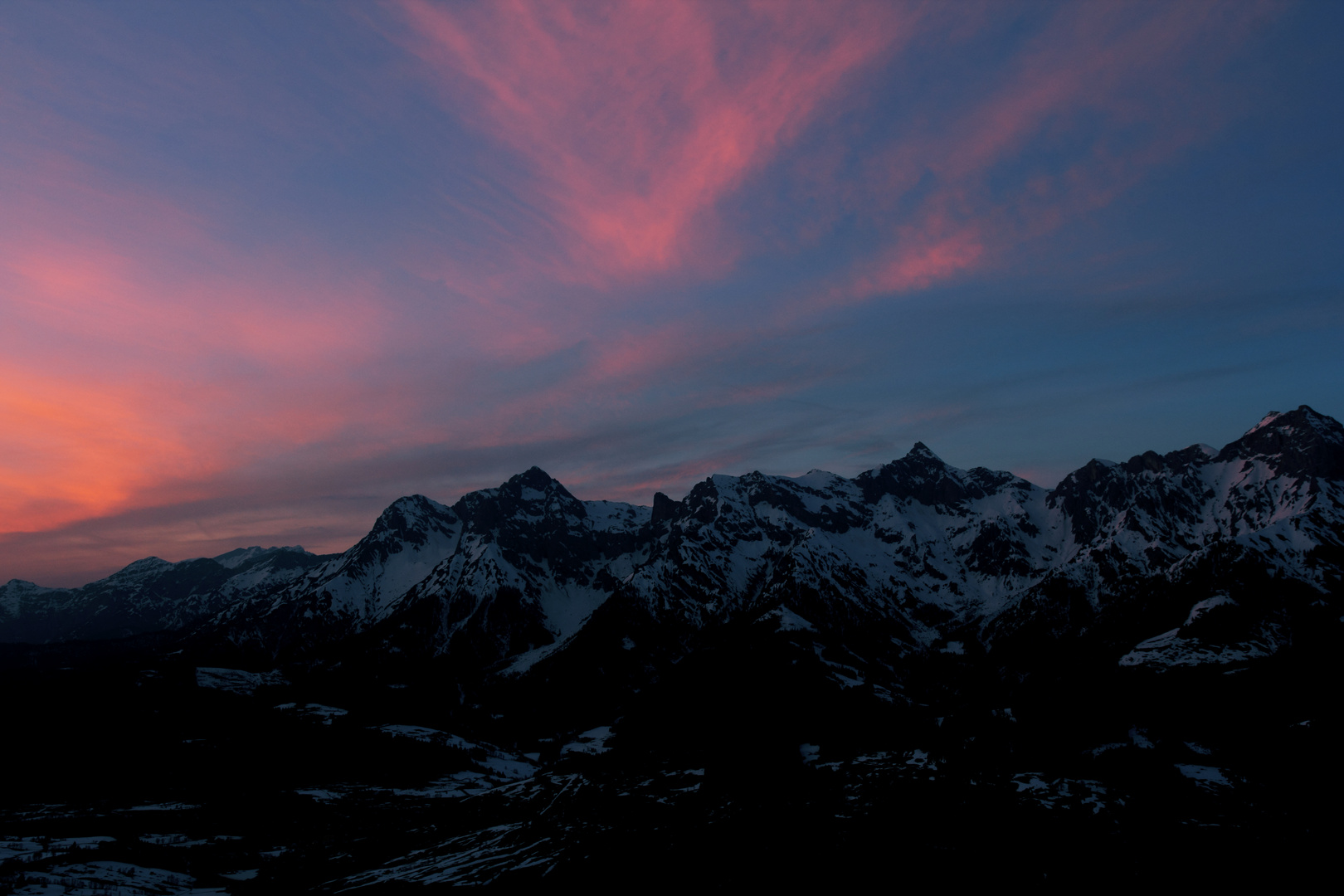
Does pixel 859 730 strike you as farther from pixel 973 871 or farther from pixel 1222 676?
pixel 1222 676

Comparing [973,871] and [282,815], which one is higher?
[973,871]

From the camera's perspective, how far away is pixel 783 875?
73000 millimetres

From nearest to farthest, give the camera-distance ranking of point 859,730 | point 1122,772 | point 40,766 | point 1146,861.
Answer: point 1146,861 → point 1122,772 → point 859,730 → point 40,766

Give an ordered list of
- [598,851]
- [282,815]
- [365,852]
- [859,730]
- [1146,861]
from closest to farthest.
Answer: [1146,861], [598,851], [365,852], [282,815], [859,730]

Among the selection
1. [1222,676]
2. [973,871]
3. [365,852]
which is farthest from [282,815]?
[1222,676]

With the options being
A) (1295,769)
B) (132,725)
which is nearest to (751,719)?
(1295,769)

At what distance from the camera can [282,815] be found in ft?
464

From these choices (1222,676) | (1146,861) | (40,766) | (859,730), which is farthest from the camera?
(1222,676)

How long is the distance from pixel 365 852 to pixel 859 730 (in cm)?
10070

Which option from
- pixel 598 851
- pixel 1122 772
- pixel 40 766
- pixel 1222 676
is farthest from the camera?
pixel 1222 676

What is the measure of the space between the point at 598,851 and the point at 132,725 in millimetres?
175274

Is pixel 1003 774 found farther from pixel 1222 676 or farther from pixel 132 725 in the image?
pixel 132 725

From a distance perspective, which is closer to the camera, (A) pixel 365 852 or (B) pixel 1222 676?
(A) pixel 365 852

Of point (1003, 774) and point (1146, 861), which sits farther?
point (1003, 774)
